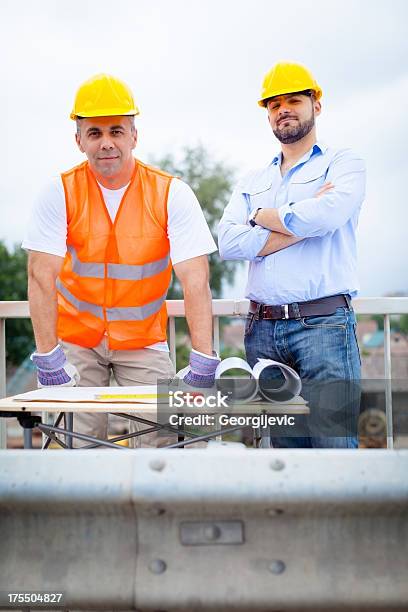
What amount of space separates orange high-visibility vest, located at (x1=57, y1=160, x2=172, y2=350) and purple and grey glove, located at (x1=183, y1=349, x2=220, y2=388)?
49 centimetres

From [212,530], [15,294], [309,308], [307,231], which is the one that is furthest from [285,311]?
[15,294]

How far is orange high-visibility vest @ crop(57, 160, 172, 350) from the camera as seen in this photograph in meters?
3.38

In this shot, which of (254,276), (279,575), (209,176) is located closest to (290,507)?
(279,575)

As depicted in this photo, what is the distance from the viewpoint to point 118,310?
344 centimetres

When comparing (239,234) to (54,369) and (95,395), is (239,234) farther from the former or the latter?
(95,395)

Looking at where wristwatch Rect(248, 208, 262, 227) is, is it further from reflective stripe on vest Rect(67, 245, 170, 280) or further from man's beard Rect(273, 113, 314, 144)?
reflective stripe on vest Rect(67, 245, 170, 280)

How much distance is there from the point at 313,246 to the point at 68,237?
1.15m

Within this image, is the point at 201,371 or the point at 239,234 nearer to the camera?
the point at 201,371

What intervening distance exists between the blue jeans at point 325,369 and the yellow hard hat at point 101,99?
121cm

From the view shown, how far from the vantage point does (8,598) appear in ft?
5.32

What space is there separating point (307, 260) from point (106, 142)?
107cm

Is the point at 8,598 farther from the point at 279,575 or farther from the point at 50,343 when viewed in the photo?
the point at 50,343

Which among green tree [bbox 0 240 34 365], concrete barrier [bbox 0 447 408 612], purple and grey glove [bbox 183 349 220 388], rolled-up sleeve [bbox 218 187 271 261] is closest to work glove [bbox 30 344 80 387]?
purple and grey glove [bbox 183 349 220 388]

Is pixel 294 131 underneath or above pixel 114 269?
above
